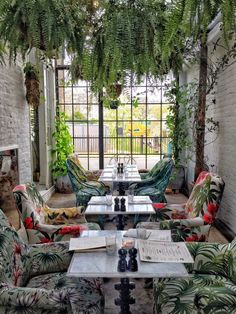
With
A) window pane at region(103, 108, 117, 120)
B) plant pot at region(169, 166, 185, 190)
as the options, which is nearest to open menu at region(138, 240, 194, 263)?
plant pot at region(169, 166, 185, 190)

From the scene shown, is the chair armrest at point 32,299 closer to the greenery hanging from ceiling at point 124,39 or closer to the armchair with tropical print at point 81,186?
the greenery hanging from ceiling at point 124,39

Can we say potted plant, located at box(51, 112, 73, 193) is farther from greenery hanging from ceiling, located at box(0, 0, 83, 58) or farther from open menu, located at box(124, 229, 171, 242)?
greenery hanging from ceiling, located at box(0, 0, 83, 58)

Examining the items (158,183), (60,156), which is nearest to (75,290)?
(158,183)

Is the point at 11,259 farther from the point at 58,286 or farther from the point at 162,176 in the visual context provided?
the point at 162,176

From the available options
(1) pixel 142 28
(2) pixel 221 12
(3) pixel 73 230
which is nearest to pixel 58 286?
(3) pixel 73 230

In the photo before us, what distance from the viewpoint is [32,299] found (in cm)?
170

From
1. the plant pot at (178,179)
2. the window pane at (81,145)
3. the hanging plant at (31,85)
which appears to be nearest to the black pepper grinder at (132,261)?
the hanging plant at (31,85)

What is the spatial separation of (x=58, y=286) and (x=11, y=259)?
350mm

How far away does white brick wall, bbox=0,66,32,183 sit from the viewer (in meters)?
4.11

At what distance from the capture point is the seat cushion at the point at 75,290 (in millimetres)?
1804

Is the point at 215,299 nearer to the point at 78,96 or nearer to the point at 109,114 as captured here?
the point at 109,114

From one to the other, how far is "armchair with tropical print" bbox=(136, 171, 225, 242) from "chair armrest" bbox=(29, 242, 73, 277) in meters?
1.01

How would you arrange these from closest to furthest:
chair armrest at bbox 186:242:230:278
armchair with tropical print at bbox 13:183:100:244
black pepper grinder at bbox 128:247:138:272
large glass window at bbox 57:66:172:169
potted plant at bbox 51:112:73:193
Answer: black pepper grinder at bbox 128:247:138:272, chair armrest at bbox 186:242:230:278, armchair with tropical print at bbox 13:183:100:244, potted plant at bbox 51:112:73:193, large glass window at bbox 57:66:172:169

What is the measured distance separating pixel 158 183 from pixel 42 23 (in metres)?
4.22
